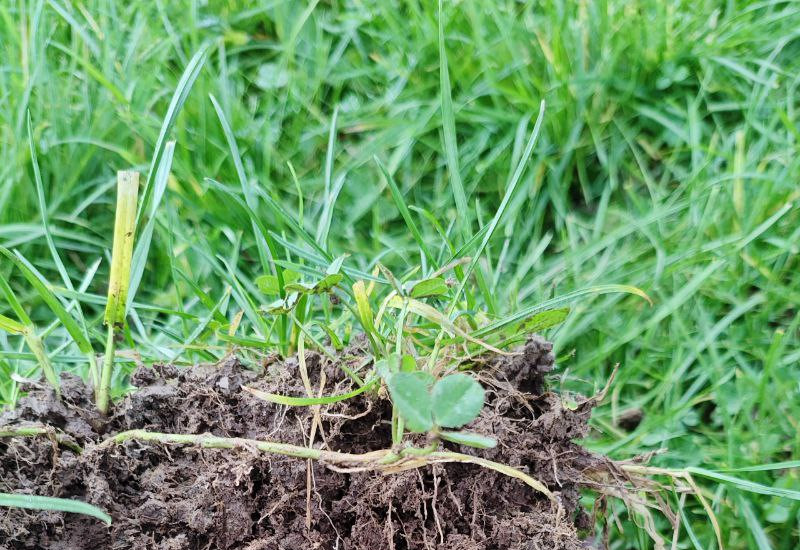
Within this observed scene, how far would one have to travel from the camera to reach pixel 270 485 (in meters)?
1.01

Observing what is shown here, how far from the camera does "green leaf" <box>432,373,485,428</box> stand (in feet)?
2.68

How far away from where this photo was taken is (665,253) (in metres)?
1.79

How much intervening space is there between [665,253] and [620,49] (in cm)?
60

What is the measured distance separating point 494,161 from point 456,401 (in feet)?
4.21

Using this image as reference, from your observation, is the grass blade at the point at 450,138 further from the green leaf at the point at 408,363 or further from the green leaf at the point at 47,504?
the green leaf at the point at 47,504

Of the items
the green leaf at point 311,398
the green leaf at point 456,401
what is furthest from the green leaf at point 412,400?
the green leaf at point 311,398

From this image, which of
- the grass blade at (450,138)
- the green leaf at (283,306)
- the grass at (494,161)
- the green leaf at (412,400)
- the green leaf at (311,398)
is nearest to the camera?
the green leaf at (412,400)

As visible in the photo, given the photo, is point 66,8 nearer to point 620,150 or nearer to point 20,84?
point 20,84

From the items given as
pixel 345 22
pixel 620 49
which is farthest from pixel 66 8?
pixel 620 49

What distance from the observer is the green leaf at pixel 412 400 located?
815 mm

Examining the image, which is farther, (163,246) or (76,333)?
(163,246)

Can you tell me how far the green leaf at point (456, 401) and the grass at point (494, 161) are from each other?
751 millimetres

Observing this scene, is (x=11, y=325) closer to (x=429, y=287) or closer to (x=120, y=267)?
(x=120, y=267)

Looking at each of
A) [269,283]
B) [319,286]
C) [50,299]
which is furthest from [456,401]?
[50,299]
